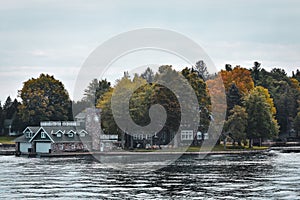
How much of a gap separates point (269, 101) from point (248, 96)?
832cm

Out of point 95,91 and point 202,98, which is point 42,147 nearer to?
point 202,98

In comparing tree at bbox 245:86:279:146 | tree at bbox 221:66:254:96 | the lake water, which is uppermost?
tree at bbox 221:66:254:96

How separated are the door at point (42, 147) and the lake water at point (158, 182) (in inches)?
1269

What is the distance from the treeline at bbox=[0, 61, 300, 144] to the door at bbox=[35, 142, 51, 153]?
11.3 meters

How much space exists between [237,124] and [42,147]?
1249 inches

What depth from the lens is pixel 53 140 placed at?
9631 cm

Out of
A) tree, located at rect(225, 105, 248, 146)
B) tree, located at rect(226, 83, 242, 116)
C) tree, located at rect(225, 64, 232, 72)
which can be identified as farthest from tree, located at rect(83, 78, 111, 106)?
tree, located at rect(225, 105, 248, 146)

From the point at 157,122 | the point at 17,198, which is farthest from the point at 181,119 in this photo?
the point at 17,198

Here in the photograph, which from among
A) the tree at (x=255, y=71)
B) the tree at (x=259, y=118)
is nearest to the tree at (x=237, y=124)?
the tree at (x=259, y=118)

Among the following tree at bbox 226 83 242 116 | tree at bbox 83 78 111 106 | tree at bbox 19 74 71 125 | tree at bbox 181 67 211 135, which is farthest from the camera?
tree at bbox 83 78 111 106

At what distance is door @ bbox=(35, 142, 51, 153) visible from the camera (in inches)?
3824

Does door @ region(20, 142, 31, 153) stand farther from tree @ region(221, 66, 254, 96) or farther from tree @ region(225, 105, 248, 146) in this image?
tree @ region(221, 66, 254, 96)

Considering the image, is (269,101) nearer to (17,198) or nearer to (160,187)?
(160,187)

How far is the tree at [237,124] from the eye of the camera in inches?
3987
